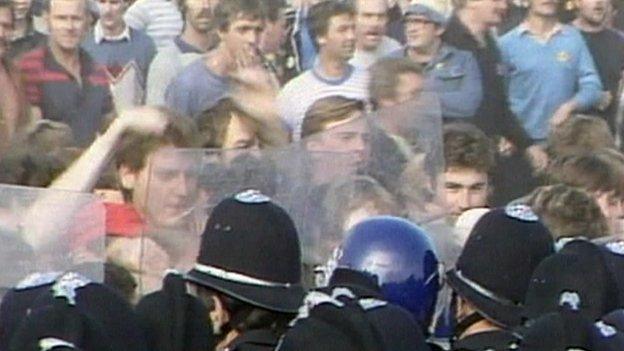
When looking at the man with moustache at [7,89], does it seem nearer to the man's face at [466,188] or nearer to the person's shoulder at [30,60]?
the person's shoulder at [30,60]

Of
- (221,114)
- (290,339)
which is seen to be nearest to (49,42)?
(221,114)

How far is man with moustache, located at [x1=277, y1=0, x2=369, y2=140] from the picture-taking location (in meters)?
6.30

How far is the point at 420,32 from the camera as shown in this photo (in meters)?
6.42

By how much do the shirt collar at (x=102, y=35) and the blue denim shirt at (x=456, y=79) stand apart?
901 millimetres

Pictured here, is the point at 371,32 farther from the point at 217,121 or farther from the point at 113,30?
the point at 113,30

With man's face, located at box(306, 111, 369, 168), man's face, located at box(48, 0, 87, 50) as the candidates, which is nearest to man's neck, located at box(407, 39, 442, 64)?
man's face, located at box(48, 0, 87, 50)

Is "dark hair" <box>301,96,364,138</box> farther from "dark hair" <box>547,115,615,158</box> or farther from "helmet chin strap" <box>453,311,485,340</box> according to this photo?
"helmet chin strap" <box>453,311,485,340</box>

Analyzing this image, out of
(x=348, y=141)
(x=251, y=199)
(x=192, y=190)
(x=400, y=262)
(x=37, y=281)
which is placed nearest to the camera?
(x=37, y=281)

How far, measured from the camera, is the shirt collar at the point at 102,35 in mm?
6277

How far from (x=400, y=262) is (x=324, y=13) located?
2.75 meters

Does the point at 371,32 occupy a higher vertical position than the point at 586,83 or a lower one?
higher

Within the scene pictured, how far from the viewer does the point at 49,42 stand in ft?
20.5

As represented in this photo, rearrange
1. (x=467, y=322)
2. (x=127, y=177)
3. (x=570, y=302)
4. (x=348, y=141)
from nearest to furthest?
(x=570, y=302)
(x=467, y=322)
(x=348, y=141)
(x=127, y=177)

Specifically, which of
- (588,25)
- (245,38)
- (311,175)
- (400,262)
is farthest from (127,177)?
(400,262)
